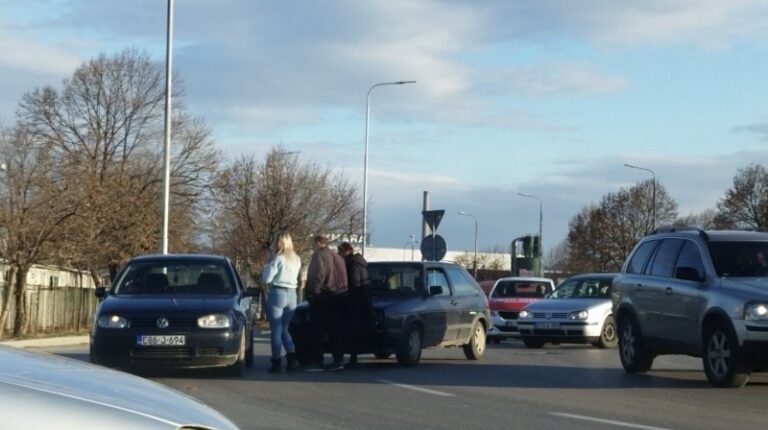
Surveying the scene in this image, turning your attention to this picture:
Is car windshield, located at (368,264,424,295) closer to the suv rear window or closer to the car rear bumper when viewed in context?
the suv rear window

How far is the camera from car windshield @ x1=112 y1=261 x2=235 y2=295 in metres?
15.3

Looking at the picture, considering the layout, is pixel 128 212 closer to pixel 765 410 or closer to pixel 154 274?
pixel 154 274

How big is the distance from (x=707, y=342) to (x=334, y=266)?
4.86m

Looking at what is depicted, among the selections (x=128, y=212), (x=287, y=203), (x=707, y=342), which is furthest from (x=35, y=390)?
(x=287, y=203)

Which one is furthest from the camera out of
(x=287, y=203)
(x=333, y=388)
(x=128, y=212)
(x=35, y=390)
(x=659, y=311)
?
(x=287, y=203)

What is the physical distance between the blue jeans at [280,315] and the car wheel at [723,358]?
5236 millimetres

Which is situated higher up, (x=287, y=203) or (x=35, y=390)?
(x=287, y=203)

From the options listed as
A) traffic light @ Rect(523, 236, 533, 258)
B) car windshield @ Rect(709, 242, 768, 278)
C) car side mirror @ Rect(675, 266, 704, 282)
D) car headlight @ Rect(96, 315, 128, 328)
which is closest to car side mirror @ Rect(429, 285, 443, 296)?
car side mirror @ Rect(675, 266, 704, 282)

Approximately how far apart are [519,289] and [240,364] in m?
15.1

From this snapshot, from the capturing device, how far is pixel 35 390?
373 cm

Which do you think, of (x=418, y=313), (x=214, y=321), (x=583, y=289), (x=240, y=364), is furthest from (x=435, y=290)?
(x=583, y=289)

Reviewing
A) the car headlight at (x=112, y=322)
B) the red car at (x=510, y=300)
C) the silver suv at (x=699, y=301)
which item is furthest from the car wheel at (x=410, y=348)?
the red car at (x=510, y=300)

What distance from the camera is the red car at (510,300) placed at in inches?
1065

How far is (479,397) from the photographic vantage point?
1292 cm
